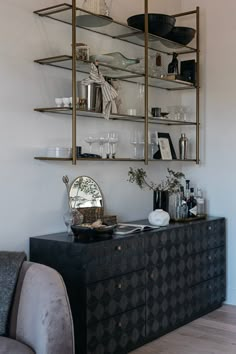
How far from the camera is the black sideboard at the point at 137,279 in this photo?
299 centimetres

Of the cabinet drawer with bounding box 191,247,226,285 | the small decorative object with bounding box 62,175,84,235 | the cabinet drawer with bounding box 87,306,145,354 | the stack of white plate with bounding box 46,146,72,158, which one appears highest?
the stack of white plate with bounding box 46,146,72,158

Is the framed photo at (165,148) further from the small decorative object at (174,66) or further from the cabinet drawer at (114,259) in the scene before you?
the cabinet drawer at (114,259)

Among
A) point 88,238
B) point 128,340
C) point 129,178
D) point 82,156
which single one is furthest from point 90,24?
point 128,340

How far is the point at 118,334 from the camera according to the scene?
3232 millimetres

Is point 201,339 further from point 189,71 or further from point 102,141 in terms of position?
point 189,71

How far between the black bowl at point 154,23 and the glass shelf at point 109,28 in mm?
52

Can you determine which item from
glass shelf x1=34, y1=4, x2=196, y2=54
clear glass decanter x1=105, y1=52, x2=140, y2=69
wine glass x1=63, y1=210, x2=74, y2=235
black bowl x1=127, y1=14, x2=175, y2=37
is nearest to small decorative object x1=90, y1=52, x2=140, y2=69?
clear glass decanter x1=105, y1=52, x2=140, y2=69

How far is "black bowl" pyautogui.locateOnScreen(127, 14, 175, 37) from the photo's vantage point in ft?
12.9

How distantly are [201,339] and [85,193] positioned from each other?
1.36m

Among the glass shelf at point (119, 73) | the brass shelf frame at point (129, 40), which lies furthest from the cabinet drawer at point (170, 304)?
the glass shelf at point (119, 73)

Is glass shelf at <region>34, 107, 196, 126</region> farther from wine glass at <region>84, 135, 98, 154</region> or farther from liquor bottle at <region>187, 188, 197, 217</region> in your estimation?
liquor bottle at <region>187, 188, 197, 217</region>

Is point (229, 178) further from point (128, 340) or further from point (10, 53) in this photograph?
point (10, 53)

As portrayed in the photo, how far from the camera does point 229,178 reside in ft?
14.8

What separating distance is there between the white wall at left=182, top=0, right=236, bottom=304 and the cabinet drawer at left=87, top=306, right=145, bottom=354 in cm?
139
